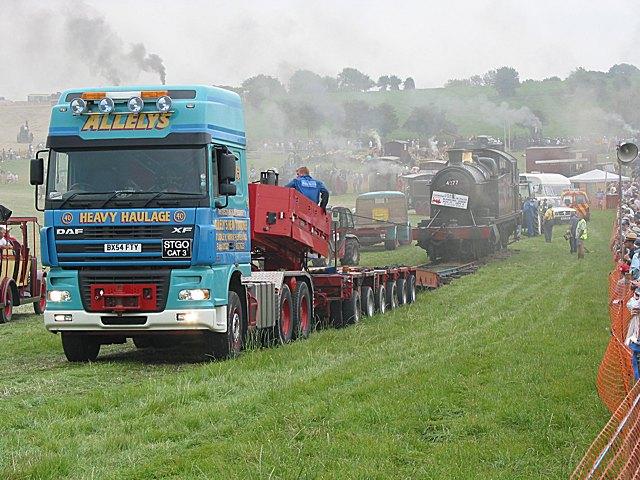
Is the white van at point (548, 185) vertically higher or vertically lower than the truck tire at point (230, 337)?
higher

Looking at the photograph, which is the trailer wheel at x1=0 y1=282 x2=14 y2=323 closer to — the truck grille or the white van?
the truck grille

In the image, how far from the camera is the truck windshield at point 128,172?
1365cm

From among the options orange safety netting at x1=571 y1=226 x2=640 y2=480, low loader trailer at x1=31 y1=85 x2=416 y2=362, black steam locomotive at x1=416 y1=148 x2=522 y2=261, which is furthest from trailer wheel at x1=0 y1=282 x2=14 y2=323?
black steam locomotive at x1=416 y1=148 x2=522 y2=261

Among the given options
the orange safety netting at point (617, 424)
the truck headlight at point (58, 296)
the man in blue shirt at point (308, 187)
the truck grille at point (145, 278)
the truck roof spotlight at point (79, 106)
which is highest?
the truck roof spotlight at point (79, 106)

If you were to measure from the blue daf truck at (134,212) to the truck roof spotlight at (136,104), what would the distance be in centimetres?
2

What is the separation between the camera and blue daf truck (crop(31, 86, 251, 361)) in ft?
44.5

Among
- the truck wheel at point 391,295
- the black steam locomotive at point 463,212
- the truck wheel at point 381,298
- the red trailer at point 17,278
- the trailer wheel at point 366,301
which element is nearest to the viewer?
the trailer wheel at point 366,301

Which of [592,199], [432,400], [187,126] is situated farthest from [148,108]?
[592,199]

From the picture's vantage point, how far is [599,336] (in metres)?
15.1

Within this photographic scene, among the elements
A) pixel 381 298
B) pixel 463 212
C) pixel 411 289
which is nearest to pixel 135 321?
pixel 381 298

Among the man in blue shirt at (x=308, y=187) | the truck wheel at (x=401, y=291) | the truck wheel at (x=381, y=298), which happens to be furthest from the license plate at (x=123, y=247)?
the truck wheel at (x=401, y=291)

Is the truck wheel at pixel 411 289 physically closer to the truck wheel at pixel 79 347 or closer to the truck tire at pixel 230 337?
the truck tire at pixel 230 337

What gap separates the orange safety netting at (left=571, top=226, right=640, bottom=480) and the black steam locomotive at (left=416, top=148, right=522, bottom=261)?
20503 mm

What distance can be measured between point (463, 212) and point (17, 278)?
17822mm
